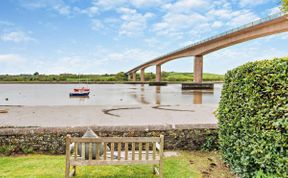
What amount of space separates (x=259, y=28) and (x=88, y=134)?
3218 cm

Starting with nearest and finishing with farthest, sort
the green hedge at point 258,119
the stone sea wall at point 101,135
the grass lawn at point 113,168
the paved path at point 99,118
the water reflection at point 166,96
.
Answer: the green hedge at point 258,119, the grass lawn at point 113,168, the stone sea wall at point 101,135, the paved path at point 99,118, the water reflection at point 166,96

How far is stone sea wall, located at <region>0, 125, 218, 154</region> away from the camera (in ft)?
18.9

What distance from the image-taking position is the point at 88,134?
462 centimetres

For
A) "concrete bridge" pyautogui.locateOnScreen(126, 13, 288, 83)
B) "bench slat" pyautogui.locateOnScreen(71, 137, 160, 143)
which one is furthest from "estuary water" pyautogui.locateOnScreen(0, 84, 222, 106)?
"bench slat" pyautogui.locateOnScreen(71, 137, 160, 143)

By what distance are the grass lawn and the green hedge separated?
21.0 inches

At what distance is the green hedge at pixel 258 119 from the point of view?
3492mm

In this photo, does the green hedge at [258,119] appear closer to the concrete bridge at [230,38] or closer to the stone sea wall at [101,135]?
the stone sea wall at [101,135]

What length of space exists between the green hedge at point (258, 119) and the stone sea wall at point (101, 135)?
4.16 ft

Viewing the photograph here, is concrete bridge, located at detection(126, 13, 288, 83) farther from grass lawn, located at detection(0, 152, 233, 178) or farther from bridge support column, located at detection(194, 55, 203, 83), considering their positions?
grass lawn, located at detection(0, 152, 233, 178)

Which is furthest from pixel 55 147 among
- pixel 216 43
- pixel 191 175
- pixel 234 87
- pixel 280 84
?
pixel 216 43

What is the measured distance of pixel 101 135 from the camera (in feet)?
19.4

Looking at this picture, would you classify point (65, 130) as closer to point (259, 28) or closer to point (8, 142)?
point (8, 142)

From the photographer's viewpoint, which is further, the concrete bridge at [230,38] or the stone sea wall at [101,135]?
the concrete bridge at [230,38]

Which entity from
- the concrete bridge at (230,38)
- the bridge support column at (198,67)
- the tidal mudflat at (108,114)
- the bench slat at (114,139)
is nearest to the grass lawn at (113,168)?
the bench slat at (114,139)
